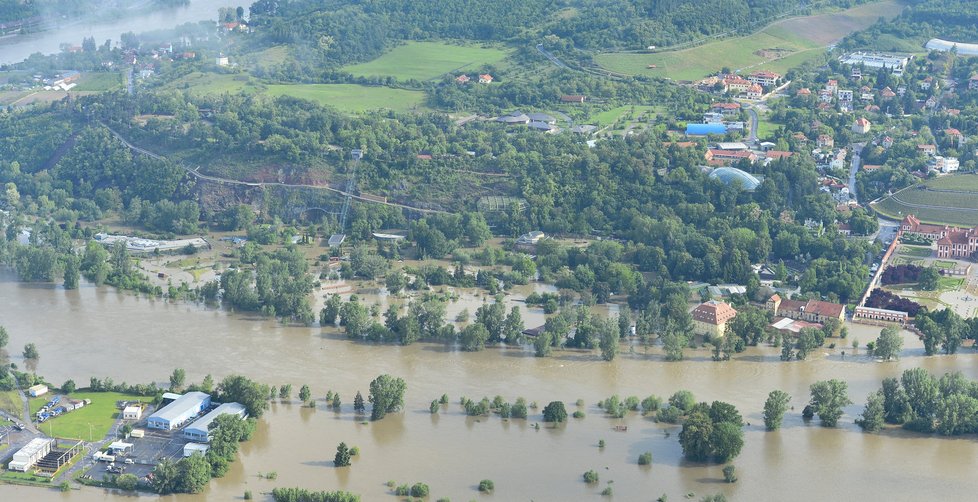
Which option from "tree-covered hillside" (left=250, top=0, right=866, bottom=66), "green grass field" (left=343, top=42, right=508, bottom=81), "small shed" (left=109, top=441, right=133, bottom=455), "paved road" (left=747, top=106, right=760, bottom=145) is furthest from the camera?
"tree-covered hillside" (left=250, top=0, right=866, bottom=66)

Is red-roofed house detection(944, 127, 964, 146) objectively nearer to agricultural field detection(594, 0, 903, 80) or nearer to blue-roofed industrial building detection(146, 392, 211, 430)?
agricultural field detection(594, 0, 903, 80)

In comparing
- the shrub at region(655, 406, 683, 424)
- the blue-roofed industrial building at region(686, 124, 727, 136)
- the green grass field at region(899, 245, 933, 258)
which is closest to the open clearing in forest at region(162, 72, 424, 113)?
the blue-roofed industrial building at region(686, 124, 727, 136)

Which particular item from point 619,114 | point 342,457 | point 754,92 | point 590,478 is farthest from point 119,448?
point 754,92

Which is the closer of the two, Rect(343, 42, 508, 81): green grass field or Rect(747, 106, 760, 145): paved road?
Rect(747, 106, 760, 145): paved road

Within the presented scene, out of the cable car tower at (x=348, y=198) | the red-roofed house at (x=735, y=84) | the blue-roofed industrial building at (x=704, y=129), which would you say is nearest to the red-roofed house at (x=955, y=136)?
the blue-roofed industrial building at (x=704, y=129)

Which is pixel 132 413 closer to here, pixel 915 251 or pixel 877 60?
pixel 915 251

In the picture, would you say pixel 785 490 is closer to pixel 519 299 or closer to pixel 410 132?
pixel 519 299

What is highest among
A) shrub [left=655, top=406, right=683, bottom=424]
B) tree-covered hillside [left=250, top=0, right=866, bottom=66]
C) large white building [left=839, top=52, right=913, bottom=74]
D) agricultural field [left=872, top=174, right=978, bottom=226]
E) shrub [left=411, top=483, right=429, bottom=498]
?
tree-covered hillside [left=250, top=0, right=866, bottom=66]

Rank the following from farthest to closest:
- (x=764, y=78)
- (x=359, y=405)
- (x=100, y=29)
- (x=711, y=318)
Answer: (x=100, y=29)
(x=764, y=78)
(x=711, y=318)
(x=359, y=405)
